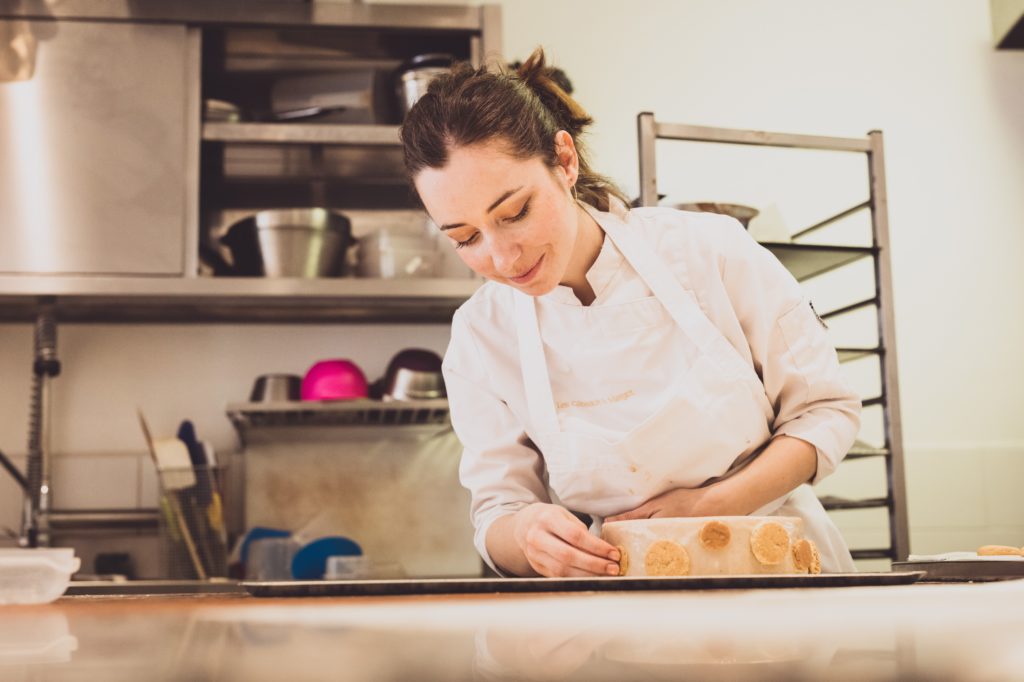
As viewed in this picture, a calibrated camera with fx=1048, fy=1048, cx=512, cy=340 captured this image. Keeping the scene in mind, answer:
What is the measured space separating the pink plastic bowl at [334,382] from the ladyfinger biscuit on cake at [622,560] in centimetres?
139

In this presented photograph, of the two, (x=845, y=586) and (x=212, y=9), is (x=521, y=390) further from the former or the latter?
(x=212, y=9)

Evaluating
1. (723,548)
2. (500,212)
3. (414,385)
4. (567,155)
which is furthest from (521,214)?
(414,385)

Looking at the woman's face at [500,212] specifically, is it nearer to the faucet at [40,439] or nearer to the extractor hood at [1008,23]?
the faucet at [40,439]

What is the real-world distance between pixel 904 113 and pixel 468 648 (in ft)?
9.86

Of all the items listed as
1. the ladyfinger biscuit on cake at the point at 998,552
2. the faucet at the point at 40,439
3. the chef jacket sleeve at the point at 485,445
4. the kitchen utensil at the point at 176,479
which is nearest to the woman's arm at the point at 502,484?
the chef jacket sleeve at the point at 485,445

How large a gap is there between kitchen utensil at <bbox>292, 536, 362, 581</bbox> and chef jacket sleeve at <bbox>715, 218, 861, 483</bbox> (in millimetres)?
1251

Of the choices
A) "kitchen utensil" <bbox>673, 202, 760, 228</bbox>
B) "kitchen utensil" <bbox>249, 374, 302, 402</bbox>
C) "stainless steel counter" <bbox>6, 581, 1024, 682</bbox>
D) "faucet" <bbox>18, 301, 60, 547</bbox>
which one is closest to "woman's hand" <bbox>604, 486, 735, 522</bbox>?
"stainless steel counter" <bbox>6, 581, 1024, 682</bbox>

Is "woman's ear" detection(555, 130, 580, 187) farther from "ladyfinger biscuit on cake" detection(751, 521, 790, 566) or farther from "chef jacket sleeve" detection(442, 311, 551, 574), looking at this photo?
"ladyfinger biscuit on cake" detection(751, 521, 790, 566)

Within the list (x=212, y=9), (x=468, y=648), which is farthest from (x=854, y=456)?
(x=468, y=648)

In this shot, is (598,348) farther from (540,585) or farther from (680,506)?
(540,585)

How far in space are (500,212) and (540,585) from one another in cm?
56

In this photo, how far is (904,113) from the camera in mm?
3027

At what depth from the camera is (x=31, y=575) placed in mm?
794

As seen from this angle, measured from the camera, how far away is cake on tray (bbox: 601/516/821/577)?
1.02 metres
